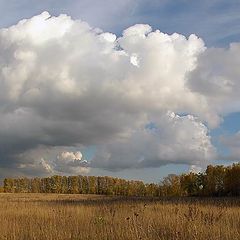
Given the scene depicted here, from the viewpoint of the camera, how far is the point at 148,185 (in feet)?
391

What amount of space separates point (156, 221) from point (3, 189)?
132 metres

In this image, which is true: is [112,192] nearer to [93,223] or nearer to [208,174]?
[208,174]

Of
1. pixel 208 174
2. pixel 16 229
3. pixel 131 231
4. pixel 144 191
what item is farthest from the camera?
pixel 144 191

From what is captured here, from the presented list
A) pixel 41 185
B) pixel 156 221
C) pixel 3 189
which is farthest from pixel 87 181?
pixel 156 221

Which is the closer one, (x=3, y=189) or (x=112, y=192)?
(x=112, y=192)

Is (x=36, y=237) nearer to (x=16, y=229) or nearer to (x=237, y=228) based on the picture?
(x=16, y=229)

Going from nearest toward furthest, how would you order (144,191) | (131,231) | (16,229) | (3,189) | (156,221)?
1. (131,231)
2. (16,229)
3. (156,221)
4. (144,191)
5. (3,189)

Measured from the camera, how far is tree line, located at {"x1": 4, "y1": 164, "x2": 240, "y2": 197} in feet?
282

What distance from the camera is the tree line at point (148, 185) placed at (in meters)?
85.9

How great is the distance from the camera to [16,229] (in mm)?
11117

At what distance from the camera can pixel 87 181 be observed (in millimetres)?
138625

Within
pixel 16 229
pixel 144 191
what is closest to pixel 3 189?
pixel 144 191

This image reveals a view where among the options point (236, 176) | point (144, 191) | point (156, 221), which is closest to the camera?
point (156, 221)

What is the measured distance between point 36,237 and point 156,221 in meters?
3.51
